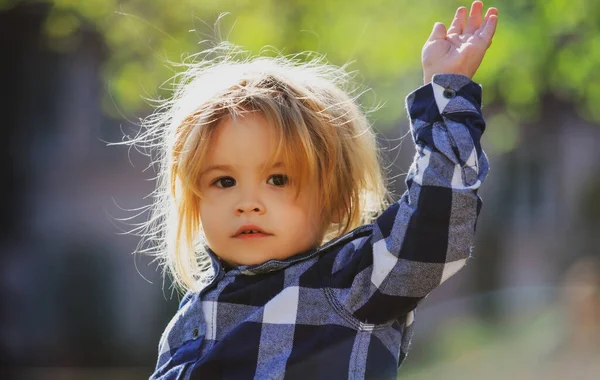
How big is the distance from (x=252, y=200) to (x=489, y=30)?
587mm

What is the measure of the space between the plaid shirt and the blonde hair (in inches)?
6.9

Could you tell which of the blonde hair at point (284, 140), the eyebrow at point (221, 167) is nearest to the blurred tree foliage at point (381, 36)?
the blonde hair at point (284, 140)

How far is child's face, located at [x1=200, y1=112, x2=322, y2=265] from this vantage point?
194 cm

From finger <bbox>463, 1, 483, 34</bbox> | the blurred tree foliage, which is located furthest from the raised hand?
the blurred tree foliage

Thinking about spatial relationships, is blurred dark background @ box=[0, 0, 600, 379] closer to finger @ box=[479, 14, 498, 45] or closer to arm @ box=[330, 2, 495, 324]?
finger @ box=[479, 14, 498, 45]

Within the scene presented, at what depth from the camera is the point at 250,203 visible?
193 centimetres

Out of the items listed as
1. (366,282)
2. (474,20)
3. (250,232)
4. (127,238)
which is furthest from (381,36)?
(127,238)

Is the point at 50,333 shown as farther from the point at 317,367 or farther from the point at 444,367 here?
the point at 317,367

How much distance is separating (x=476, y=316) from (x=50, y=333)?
17.6ft

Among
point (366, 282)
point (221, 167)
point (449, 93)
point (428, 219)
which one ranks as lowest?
point (366, 282)

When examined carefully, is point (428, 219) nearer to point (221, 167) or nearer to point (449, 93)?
point (449, 93)

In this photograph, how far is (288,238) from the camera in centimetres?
196

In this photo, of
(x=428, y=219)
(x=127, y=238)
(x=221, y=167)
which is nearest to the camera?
(x=428, y=219)

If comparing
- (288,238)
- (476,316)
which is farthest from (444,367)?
(288,238)
